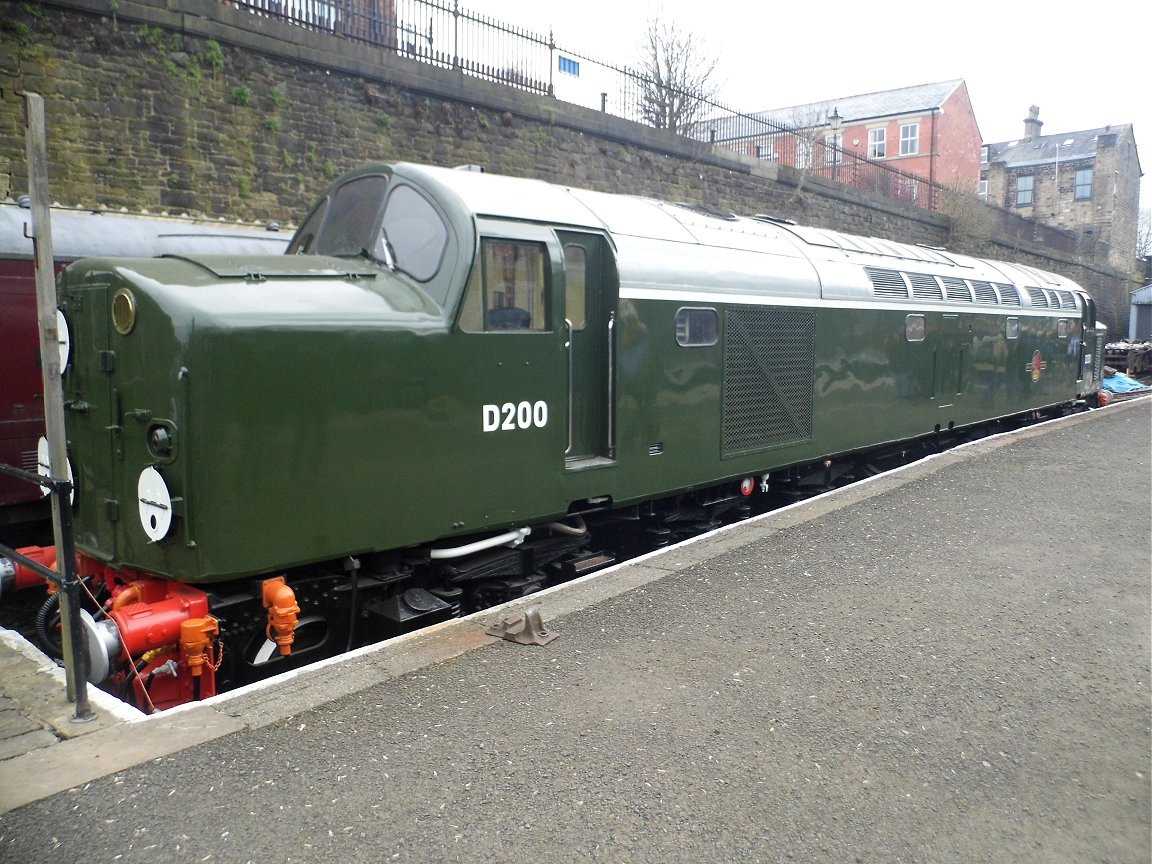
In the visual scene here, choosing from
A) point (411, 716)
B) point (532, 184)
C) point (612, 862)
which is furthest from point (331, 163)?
point (612, 862)

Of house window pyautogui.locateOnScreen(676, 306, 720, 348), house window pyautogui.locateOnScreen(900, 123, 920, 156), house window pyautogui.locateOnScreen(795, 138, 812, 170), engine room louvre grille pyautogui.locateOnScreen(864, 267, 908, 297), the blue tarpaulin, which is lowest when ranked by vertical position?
the blue tarpaulin

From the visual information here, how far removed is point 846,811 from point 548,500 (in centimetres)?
285

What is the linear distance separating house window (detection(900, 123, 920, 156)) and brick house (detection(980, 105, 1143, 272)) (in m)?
9.83

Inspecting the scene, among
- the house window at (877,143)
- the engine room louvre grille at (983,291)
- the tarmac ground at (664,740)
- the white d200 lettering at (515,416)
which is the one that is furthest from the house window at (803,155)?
the house window at (877,143)

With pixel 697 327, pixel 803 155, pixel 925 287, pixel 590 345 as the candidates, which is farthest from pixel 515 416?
pixel 803 155

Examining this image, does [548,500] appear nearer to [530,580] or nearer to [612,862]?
[530,580]

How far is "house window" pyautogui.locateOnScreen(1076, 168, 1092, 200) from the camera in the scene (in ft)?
178

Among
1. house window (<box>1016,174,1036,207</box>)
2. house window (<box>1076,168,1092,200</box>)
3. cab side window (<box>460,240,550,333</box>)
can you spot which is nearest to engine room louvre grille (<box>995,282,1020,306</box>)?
cab side window (<box>460,240,550,333</box>)

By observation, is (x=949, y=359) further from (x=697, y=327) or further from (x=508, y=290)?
(x=508, y=290)

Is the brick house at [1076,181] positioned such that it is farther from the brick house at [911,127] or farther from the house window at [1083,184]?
the brick house at [911,127]

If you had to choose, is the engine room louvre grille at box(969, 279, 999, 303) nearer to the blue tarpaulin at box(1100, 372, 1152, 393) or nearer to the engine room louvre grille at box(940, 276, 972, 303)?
the engine room louvre grille at box(940, 276, 972, 303)

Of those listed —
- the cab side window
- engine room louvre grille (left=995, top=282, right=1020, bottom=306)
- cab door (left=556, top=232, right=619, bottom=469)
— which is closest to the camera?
the cab side window

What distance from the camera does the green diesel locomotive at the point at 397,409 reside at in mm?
4137

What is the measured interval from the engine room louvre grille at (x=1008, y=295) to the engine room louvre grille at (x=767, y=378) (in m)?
6.44
